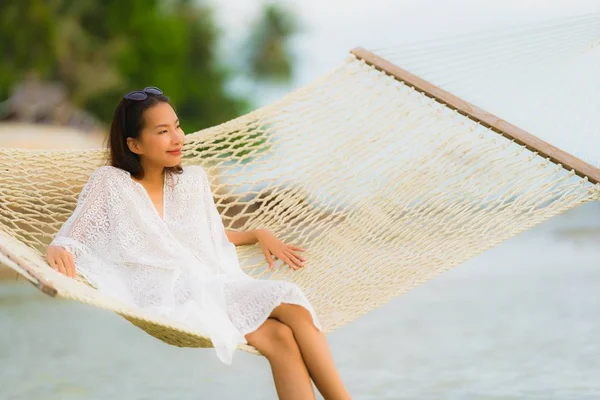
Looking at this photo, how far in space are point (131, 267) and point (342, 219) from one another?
0.81m

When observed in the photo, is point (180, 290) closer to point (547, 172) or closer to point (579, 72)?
point (547, 172)

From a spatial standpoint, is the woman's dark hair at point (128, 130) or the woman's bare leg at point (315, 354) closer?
the woman's bare leg at point (315, 354)

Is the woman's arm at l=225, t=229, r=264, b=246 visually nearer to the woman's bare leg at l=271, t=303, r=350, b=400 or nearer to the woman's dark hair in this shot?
the woman's dark hair

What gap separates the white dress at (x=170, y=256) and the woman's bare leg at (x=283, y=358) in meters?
0.03

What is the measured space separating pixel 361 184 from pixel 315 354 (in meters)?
1.03

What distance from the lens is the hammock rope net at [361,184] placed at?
2771 millimetres

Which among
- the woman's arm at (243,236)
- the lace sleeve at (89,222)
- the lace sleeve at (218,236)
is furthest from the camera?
the woman's arm at (243,236)

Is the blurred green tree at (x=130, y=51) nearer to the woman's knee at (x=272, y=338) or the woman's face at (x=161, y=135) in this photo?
the woman's face at (x=161, y=135)

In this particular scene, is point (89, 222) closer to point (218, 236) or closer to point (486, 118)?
point (218, 236)

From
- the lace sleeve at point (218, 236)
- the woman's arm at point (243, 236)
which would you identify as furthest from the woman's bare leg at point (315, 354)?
the woman's arm at point (243, 236)

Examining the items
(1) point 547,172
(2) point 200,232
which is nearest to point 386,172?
(1) point 547,172

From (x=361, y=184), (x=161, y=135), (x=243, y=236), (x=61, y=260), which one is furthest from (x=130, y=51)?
(x=61, y=260)

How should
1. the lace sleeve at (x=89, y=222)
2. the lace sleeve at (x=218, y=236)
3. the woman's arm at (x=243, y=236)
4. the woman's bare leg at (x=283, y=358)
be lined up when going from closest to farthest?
the woman's bare leg at (x=283, y=358)
the lace sleeve at (x=89, y=222)
the lace sleeve at (x=218, y=236)
the woman's arm at (x=243, y=236)

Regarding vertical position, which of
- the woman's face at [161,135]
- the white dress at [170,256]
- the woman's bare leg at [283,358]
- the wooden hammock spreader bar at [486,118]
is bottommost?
the woman's bare leg at [283,358]
